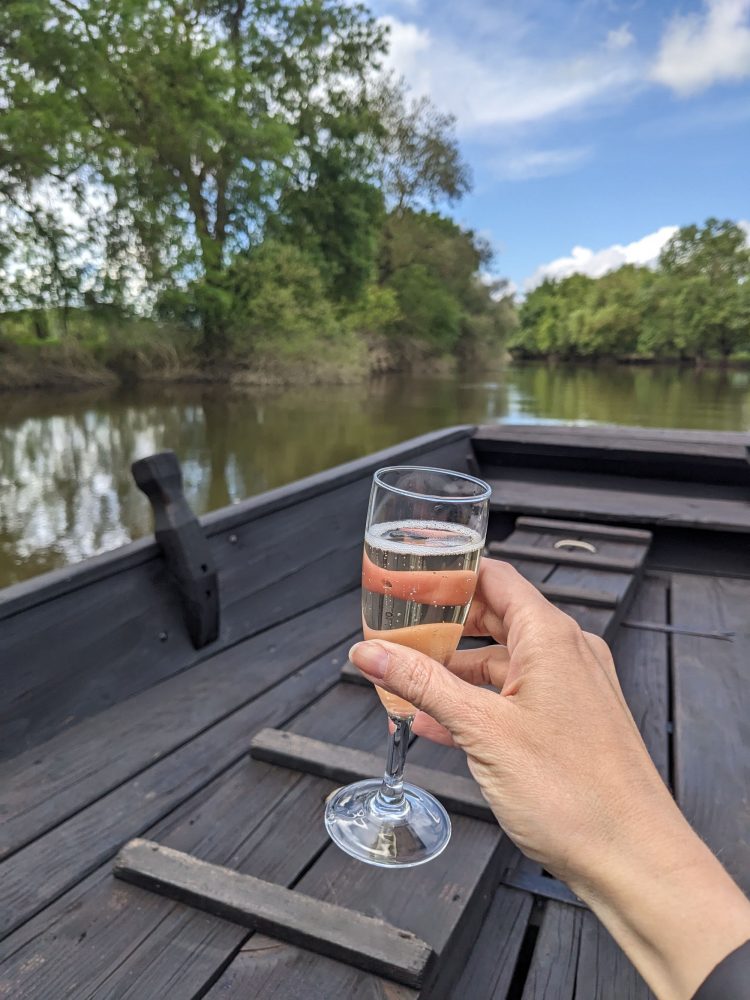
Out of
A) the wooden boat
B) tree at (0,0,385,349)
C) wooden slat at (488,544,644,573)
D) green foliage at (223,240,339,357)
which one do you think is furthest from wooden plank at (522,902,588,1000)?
green foliage at (223,240,339,357)

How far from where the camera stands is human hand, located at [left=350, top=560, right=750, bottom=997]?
24.0 inches

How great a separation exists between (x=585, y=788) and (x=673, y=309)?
5481 cm

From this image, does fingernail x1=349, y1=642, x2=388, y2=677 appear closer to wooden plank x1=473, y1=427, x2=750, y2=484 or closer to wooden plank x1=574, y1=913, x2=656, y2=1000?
wooden plank x1=574, y1=913, x2=656, y2=1000

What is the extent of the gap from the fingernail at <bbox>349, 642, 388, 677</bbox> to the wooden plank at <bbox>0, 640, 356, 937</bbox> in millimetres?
790

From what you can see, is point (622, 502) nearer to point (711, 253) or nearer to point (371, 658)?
point (371, 658)

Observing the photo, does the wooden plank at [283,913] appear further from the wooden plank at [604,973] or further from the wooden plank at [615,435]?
the wooden plank at [615,435]

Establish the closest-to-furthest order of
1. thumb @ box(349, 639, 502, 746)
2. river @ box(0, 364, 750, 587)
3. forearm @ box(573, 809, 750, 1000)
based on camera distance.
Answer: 1. forearm @ box(573, 809, 750, 1000)
2. thumb @ box(349, 639, 502, 746)
3. river @ box(0, 364, 750, 587)

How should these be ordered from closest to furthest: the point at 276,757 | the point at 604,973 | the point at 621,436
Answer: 1. the point at 604,973
2. the point at 276,757
3. the point at 621,436

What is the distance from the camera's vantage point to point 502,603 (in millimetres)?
919

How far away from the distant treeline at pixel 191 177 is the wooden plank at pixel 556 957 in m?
18.5

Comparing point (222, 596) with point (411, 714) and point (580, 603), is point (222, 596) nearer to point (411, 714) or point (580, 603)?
point (580, 603)

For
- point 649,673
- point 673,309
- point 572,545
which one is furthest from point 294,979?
point 673,309

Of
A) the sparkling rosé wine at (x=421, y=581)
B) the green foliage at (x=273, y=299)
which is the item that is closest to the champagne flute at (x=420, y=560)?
the sparkling rosé wine at (x=421, y=581)

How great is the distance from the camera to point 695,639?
2.31 m
